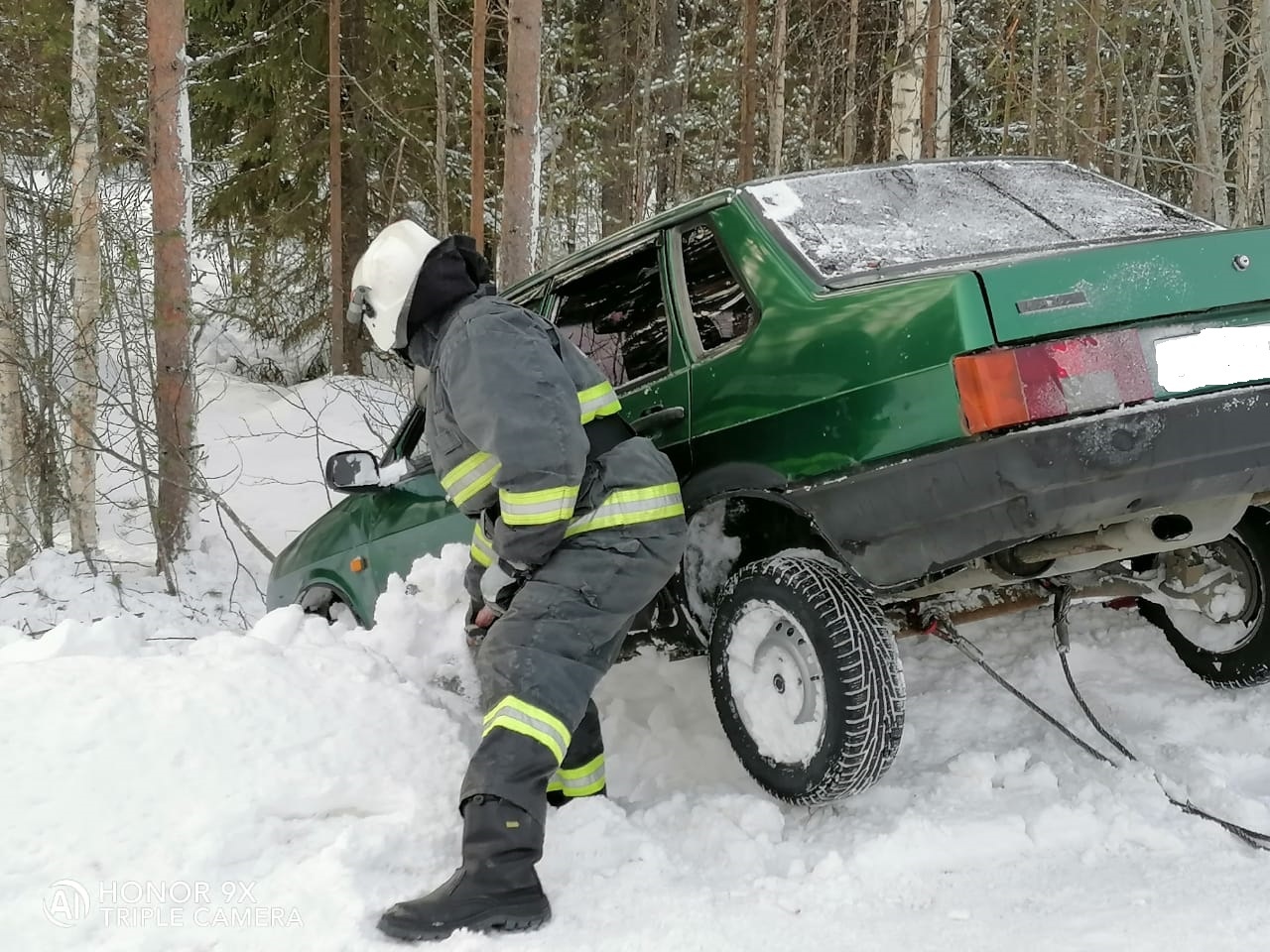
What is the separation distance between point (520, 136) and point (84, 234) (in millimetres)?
4357

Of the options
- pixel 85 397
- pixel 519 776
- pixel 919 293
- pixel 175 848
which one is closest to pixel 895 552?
pixel 919 293

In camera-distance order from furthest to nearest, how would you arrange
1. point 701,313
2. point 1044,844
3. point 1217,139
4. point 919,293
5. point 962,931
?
point 1217,139
point 701,313
point 1044,844
point 919,293
point 962,931

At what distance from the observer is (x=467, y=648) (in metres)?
3.29

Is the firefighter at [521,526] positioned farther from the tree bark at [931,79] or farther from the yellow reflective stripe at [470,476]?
the tree bark at [931,79]

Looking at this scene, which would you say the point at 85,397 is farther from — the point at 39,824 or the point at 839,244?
the point at 839,244

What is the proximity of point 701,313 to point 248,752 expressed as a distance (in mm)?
1820

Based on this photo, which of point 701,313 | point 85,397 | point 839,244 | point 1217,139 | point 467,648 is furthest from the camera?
point 85,397

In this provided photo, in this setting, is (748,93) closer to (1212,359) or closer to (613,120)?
(613,120)

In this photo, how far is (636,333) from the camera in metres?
3.26

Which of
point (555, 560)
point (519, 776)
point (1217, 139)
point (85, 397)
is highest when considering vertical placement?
point (1217, 139)

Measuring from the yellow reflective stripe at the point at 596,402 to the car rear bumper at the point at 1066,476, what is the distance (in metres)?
0.73

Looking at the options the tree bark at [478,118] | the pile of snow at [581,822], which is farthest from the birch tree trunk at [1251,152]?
the tree bark at [478,118]

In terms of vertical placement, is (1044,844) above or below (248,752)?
below

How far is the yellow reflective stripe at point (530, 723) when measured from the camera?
7.38ft
